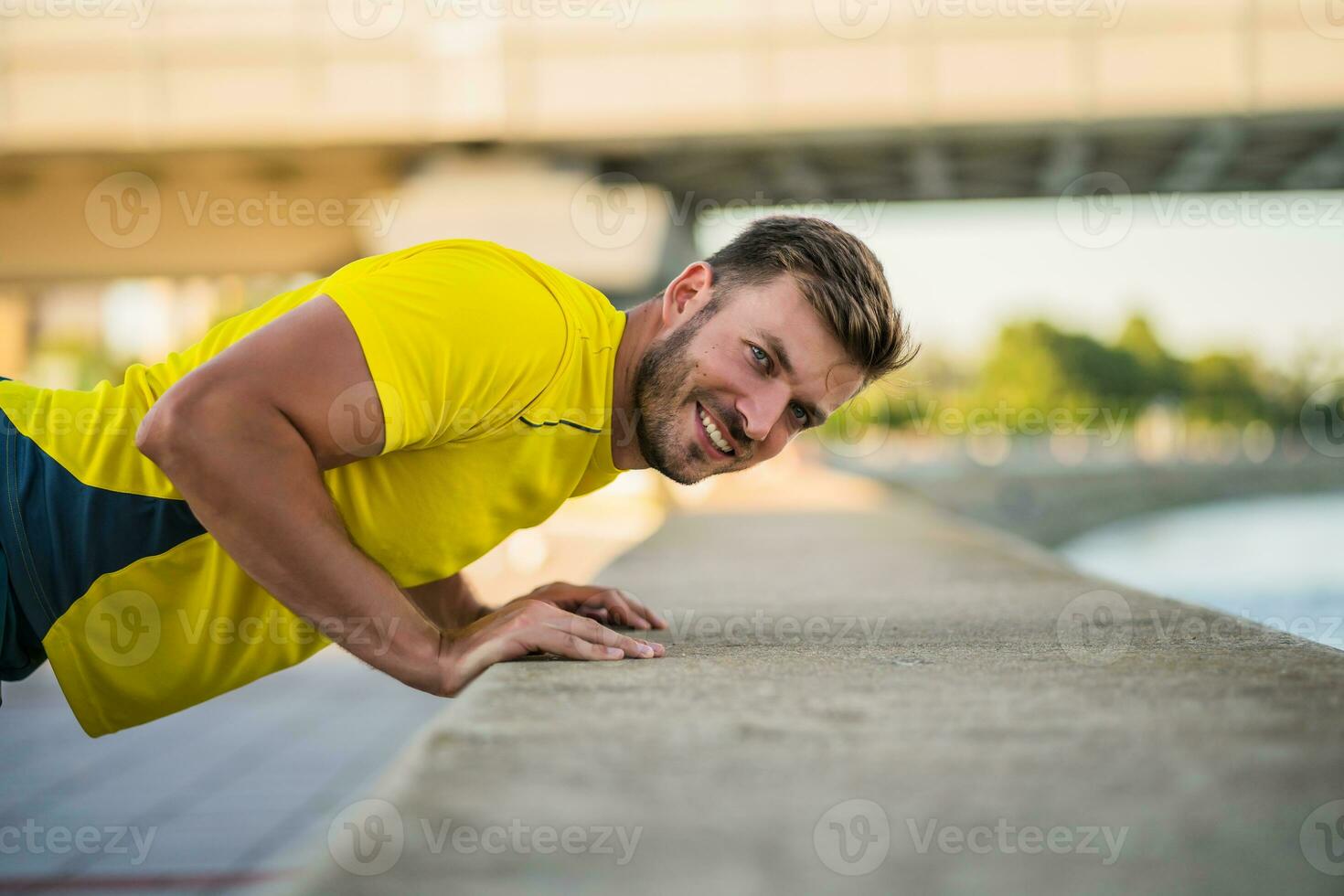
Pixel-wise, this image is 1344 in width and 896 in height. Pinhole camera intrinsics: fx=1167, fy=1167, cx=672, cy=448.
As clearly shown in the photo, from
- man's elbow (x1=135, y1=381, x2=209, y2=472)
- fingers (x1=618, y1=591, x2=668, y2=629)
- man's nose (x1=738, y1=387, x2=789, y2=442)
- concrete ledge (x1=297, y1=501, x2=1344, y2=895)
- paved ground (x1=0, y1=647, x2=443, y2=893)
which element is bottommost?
paved ground (x1=0, y1=647, x2=443, y2=893)

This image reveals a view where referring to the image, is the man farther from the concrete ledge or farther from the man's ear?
the concrete ledge

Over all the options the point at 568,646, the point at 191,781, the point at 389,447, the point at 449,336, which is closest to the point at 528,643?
the point at 568,646

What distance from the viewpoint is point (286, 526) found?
203 centimetres

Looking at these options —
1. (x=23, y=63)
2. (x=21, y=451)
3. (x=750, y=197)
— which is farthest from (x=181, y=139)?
(x=21, y=451)

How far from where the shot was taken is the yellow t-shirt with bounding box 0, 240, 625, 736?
226 cm

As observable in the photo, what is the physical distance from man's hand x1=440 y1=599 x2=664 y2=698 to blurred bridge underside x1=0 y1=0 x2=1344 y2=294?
45.2 ft

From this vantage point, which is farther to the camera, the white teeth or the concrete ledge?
the white teeth

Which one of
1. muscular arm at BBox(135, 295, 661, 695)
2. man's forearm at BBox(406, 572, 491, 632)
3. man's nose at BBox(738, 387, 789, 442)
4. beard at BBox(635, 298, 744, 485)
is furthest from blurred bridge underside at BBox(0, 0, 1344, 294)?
muscular arm at BBox(135, 295, 661, 695)

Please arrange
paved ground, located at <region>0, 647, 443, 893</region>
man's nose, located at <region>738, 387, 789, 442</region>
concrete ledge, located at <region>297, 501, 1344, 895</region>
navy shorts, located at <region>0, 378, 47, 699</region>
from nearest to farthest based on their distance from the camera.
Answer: concrete ledge, located at <region>297, 501, 1344, 895</region> → navy shorts, located at <region>0, 378, 47, 699</region> → man's nose, located at <region>738, 387, 789, 442</region> → paved ground, located at <region>0, 647, 443, 893</region>

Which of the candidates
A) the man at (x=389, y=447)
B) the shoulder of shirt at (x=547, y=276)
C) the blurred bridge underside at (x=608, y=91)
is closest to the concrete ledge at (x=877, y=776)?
the man at (x=389, y=447)

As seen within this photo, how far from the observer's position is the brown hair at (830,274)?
2584 mm

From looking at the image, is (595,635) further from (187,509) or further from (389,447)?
(187,509)

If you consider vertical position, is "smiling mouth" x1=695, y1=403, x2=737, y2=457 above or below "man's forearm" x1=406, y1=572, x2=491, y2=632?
above

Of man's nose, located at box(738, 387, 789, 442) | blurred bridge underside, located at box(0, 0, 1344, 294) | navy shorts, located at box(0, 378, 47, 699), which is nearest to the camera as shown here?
navy shorts, located at box(0, 378, 47, 699)
